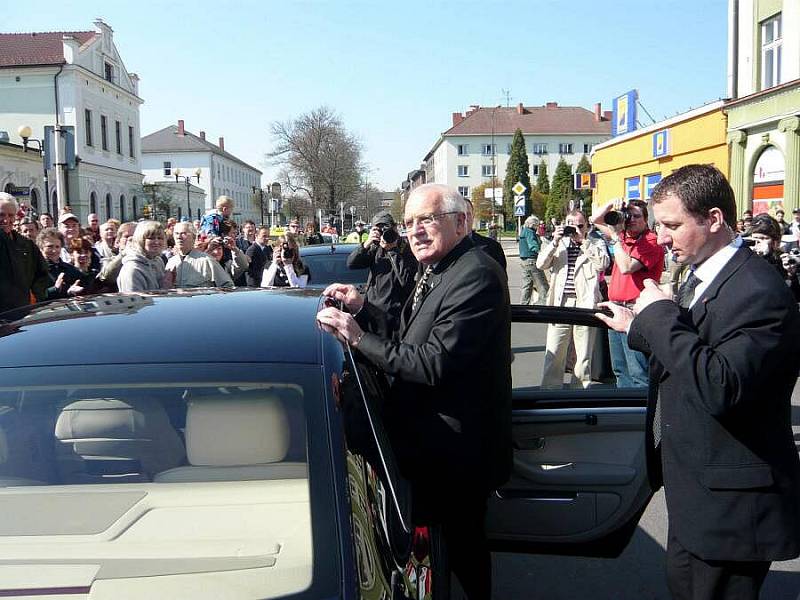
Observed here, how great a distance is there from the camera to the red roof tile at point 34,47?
51.6m

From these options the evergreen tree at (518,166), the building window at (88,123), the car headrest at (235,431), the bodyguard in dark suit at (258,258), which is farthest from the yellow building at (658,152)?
the evergreen tree at (518,166)

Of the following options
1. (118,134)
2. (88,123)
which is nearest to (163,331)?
(88,123)

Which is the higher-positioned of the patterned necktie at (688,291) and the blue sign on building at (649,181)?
the blue sign on building at (649,181)

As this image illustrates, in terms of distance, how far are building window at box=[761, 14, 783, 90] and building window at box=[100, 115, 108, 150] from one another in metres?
45.0

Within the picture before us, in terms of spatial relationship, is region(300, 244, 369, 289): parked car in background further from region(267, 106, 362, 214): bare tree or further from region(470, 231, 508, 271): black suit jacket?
region(267, 106, 362, 214): bare tree

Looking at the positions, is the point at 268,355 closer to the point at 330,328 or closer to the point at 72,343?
the point at 330,328

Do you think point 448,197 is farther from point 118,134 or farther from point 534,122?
point 534,122

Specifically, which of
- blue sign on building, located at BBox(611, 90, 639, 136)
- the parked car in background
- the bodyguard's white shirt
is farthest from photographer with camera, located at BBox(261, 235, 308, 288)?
blue sign on building, located at BBox(611, 90, 639, 136)

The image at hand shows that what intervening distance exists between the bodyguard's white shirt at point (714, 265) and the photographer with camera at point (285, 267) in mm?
7075

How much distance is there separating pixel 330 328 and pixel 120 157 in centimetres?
6127

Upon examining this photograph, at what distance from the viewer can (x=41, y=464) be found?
7.44 feet

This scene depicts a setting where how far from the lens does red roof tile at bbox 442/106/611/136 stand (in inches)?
4033

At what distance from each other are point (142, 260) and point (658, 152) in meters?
27.7

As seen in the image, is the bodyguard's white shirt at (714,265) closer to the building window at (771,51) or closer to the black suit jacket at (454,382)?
the black suit jacket at (454,382)
